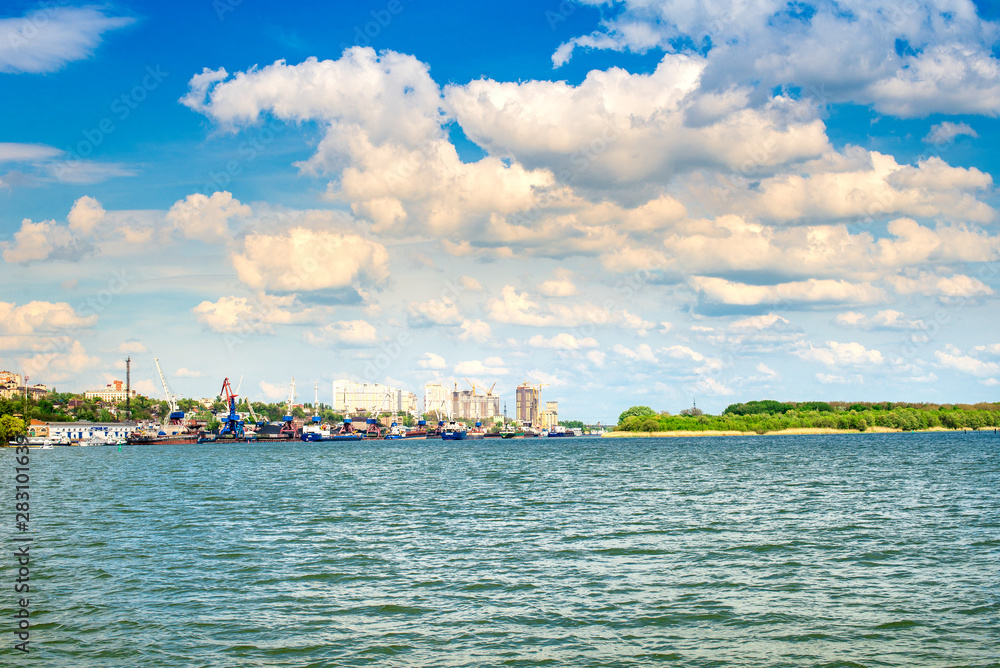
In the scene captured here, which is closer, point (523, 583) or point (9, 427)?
point (523, 583)

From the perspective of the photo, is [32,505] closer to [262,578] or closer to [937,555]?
[262,578]

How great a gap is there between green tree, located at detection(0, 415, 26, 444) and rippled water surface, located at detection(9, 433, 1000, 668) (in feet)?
413

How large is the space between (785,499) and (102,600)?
42.2 metres

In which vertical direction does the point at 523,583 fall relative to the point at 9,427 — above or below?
below

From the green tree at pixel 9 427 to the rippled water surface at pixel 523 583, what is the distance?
125778mm

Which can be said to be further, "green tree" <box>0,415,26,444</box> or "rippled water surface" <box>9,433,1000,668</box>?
"green tree" <box>0,415,26,444</box>

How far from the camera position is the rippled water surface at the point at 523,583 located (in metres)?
18.4

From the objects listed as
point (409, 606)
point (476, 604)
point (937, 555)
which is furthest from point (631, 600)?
point (937, 555)

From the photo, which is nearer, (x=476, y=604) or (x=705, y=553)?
(x=476, y=604)

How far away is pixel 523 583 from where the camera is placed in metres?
25.2

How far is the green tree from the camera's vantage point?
15400cm

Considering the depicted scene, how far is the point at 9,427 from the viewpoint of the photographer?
15475 centimetres

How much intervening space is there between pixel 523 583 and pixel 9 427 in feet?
541

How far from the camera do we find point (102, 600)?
2361cm
